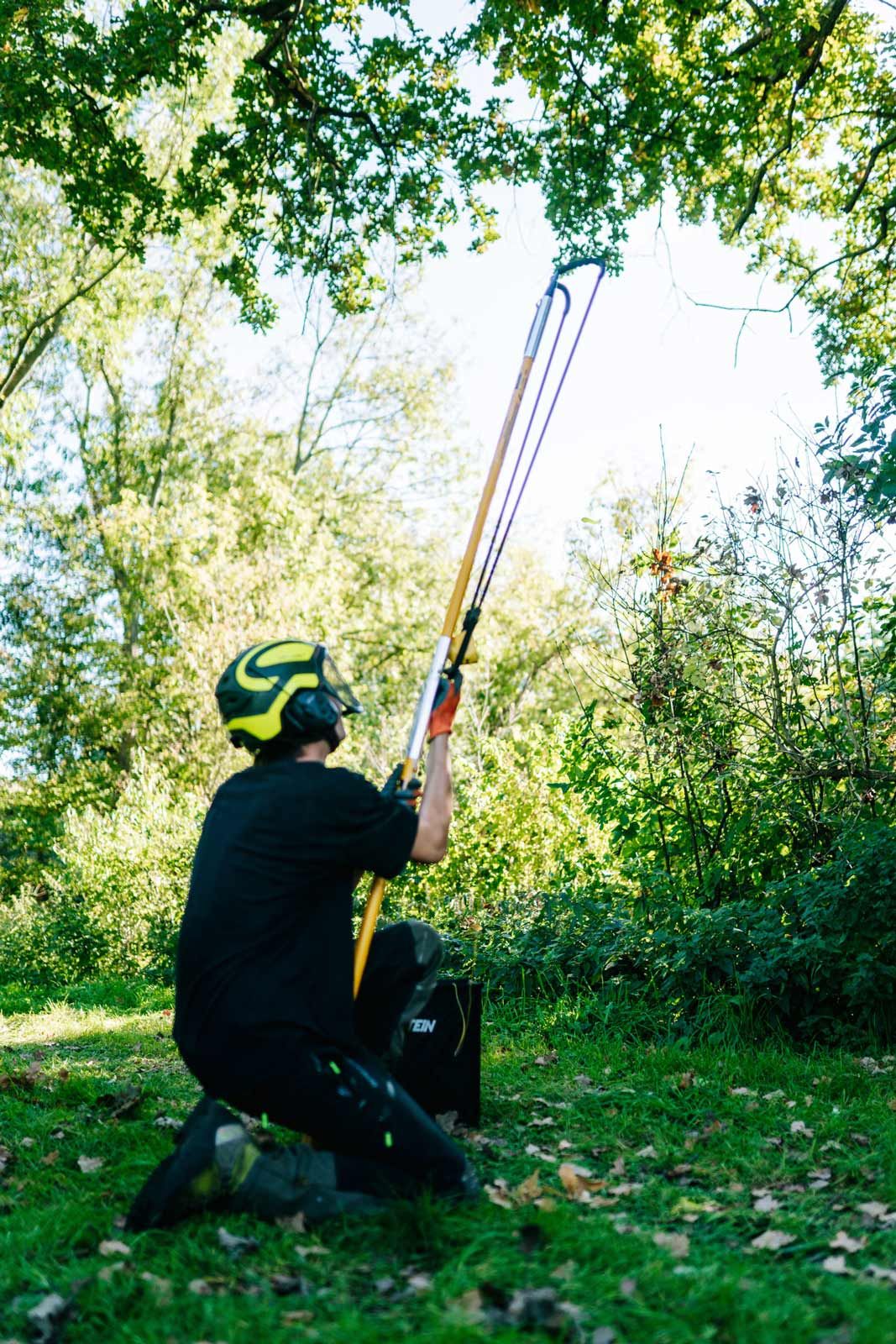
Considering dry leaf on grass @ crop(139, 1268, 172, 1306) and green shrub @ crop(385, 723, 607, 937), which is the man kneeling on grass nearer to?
dry leaf on grass @ crop(139, 1268, 172, 1306)

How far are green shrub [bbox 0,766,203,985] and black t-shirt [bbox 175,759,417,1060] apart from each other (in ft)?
29.4

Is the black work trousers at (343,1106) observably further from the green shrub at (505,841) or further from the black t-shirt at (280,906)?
the green shrub at (505,841)

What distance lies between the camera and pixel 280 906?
3578 millimetres

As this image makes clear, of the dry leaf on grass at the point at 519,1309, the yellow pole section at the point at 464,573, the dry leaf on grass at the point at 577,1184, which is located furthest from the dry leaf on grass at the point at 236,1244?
the dry leaf on grass at the point at 577,1184

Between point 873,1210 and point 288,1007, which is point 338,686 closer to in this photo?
point 288,1007

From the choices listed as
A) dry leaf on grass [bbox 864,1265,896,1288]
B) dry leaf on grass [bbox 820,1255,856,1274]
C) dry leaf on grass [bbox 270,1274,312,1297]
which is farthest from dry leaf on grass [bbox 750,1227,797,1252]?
dry leaf on grass [bbox 270,1274,312,1297]

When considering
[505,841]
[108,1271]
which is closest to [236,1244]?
[108,1271]

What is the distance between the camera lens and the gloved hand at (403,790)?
396 centimetres

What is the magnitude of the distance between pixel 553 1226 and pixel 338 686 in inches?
74.5

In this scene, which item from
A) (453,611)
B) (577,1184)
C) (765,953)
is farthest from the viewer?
(765,953)

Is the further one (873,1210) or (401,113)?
(401,113)

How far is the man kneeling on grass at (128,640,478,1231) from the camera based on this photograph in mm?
3498

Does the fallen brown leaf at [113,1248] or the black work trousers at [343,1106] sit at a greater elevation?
the black work trousers at [343,1106]

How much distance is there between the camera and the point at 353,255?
1024cm
